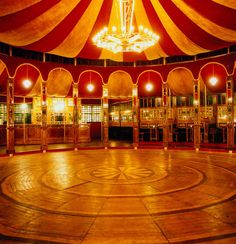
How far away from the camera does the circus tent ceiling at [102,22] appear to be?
6902mm

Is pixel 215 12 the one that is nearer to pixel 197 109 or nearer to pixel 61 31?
pixel 197 109

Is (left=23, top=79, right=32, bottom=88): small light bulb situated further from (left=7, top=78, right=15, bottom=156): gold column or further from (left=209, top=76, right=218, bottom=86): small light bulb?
(left=209, top=76, right=218, bottom=86): small light bulb

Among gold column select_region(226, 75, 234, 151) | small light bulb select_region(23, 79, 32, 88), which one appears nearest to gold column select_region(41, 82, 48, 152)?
small light bulb select_region(23, 79, 32, 88)

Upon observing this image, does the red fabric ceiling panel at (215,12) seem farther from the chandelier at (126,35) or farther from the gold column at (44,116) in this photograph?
→ the gold column at (44,116)

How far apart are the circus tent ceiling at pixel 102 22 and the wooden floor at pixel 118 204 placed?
402 centimetres

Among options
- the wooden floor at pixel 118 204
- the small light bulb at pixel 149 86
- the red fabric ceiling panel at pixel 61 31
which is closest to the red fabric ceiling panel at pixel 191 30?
the red fabric ceiling panel at pixel 61 31

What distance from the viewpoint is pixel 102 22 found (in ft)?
28.2

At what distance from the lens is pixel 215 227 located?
3209mm

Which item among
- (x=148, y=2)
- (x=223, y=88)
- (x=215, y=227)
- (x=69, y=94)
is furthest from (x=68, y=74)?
(x=215, y=227)

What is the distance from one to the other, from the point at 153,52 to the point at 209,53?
2342mm

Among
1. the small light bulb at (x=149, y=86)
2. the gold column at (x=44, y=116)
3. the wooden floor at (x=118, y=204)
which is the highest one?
the small light bulb at (x=149, y=86)

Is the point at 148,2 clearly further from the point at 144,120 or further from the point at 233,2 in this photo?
the point at 144,120

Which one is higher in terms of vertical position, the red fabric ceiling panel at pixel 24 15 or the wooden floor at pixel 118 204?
the red fabric ceiling panel at pixel 24 15

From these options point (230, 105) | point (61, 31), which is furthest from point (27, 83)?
point (230, 105)
